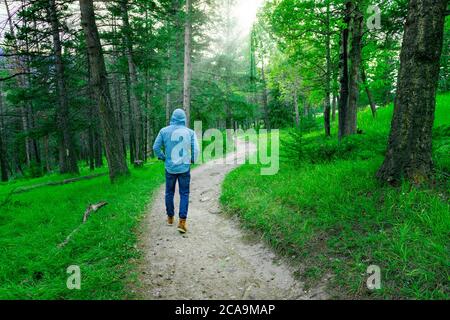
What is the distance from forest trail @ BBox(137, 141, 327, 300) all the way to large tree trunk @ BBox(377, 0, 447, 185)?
2819 millimetres

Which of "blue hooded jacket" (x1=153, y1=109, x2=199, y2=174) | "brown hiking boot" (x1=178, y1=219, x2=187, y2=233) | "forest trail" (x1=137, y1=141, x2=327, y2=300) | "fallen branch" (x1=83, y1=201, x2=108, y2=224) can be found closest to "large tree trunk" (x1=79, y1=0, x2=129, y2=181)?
"fallen branch" (x1=83, y1=201, x2=108, y2=224)

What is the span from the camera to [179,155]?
5.39 meters

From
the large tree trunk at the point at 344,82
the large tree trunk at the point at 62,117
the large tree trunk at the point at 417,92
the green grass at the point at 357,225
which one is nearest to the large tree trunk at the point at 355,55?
the large tree trunk at the point at 344,82

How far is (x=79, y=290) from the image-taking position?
11.3 feet

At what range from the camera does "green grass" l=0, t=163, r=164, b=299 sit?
354cm

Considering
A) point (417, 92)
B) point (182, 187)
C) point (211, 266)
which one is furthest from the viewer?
point (182, 187)

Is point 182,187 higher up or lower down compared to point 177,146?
lower down

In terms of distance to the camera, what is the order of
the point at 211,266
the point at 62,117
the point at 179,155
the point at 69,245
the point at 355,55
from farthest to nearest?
the point at 62,117
the point at 355,55
the point at 179,155
the point at 69,245
the point at 211,266

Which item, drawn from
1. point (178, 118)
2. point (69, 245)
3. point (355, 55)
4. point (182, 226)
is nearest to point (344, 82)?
point (355, 55)

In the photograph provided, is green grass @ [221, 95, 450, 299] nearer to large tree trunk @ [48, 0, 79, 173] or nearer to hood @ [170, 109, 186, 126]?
hood @ [170, 109, 186, 126]

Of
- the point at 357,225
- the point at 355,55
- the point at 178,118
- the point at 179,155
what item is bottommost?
the point at 357,225

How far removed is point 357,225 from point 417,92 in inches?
100

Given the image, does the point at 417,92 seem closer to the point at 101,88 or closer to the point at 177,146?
the point at 177,146
